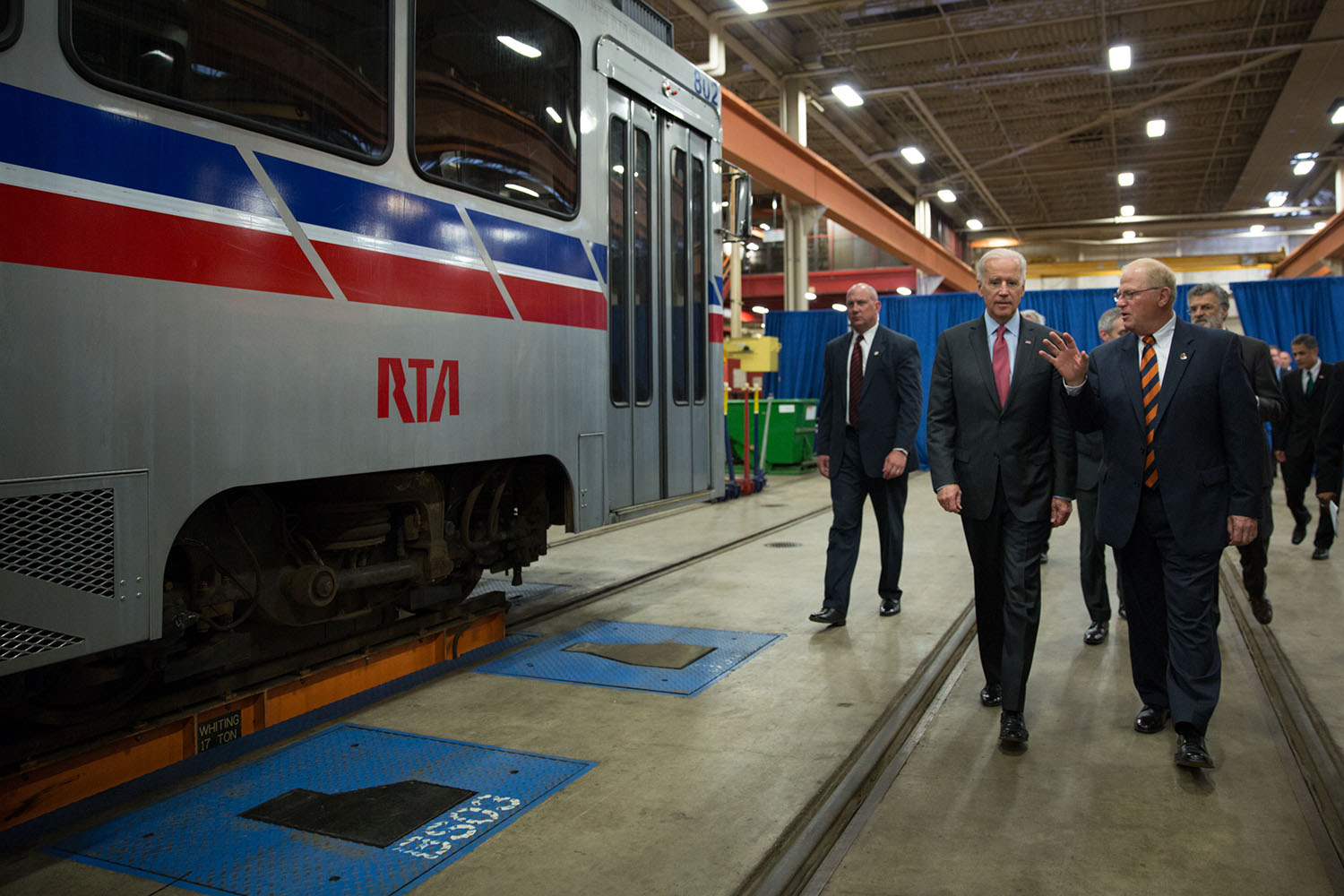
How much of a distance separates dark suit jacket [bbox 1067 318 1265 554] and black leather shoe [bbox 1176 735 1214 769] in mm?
702

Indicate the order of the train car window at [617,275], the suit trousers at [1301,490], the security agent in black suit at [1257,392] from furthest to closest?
the suit trousers at [1301,490] < the train car window at [617,275] < the security agent in black suit at [1257,392]

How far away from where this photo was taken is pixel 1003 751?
3873mm

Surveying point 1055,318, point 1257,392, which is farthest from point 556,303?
point 1055,318

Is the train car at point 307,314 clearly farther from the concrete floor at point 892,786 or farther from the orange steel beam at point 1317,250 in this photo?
the orange steel beam at point 1317,250

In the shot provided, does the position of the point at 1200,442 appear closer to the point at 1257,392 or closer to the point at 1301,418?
the point at 1257,392

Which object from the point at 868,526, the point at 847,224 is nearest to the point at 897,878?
the point at 868,526

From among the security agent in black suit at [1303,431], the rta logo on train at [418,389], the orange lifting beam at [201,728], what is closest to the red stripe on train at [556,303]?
the rta logo on train at [418,389]

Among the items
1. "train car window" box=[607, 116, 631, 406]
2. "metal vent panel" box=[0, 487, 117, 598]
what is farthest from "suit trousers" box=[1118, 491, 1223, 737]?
"metal vent panel" box=[0, 487, 117, 598]

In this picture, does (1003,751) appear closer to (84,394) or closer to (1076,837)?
(1076,837)

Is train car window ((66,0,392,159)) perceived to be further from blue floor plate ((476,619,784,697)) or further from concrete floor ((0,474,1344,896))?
blue floor plate ((476,619,784,697))

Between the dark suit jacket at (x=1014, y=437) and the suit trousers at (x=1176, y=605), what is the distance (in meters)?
0.33

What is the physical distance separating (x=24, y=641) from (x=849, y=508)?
4239 mm

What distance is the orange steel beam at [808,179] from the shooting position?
1323 cm

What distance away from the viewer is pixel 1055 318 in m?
18.1
